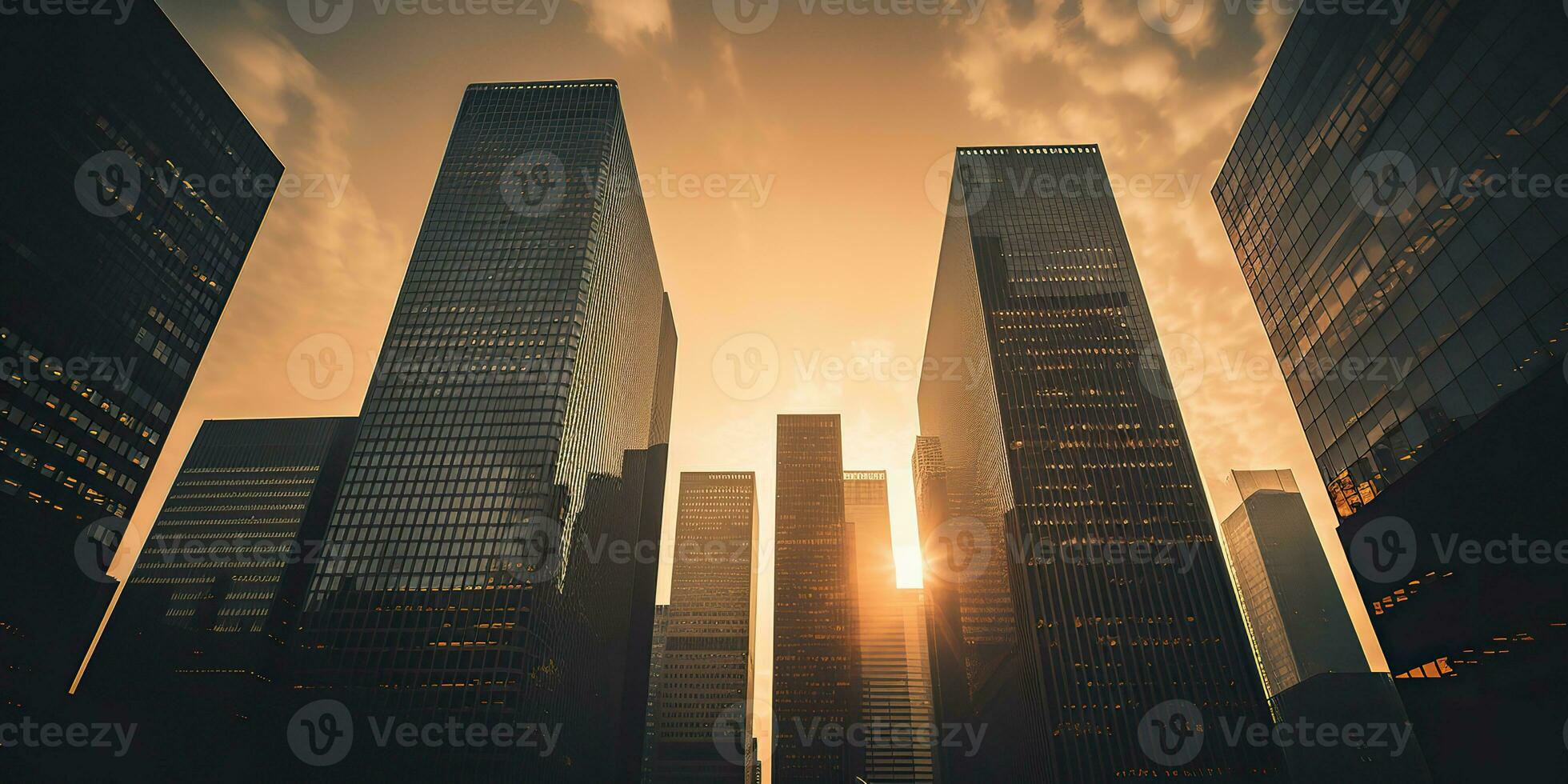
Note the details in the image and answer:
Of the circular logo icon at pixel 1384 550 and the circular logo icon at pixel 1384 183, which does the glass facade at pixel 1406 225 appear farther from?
the circular logo icon at pixel 1384 550

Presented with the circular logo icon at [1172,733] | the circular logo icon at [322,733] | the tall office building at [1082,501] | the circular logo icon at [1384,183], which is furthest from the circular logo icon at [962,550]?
the circular logo icon at [322,733]

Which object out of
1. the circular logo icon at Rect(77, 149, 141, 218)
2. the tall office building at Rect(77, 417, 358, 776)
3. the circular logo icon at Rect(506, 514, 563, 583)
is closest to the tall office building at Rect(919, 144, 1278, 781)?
the circular logo icon at Rect(506, 514, 563, 583)

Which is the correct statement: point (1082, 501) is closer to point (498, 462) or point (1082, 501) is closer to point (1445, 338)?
point (1445, 338)

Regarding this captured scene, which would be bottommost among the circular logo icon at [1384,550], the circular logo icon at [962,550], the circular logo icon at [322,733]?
the circular logo icon at [322,733]

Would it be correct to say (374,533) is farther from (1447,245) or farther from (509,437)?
(1447,245)

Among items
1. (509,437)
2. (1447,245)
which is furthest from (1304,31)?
(509,437)

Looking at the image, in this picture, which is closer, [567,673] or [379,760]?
[379,760]
